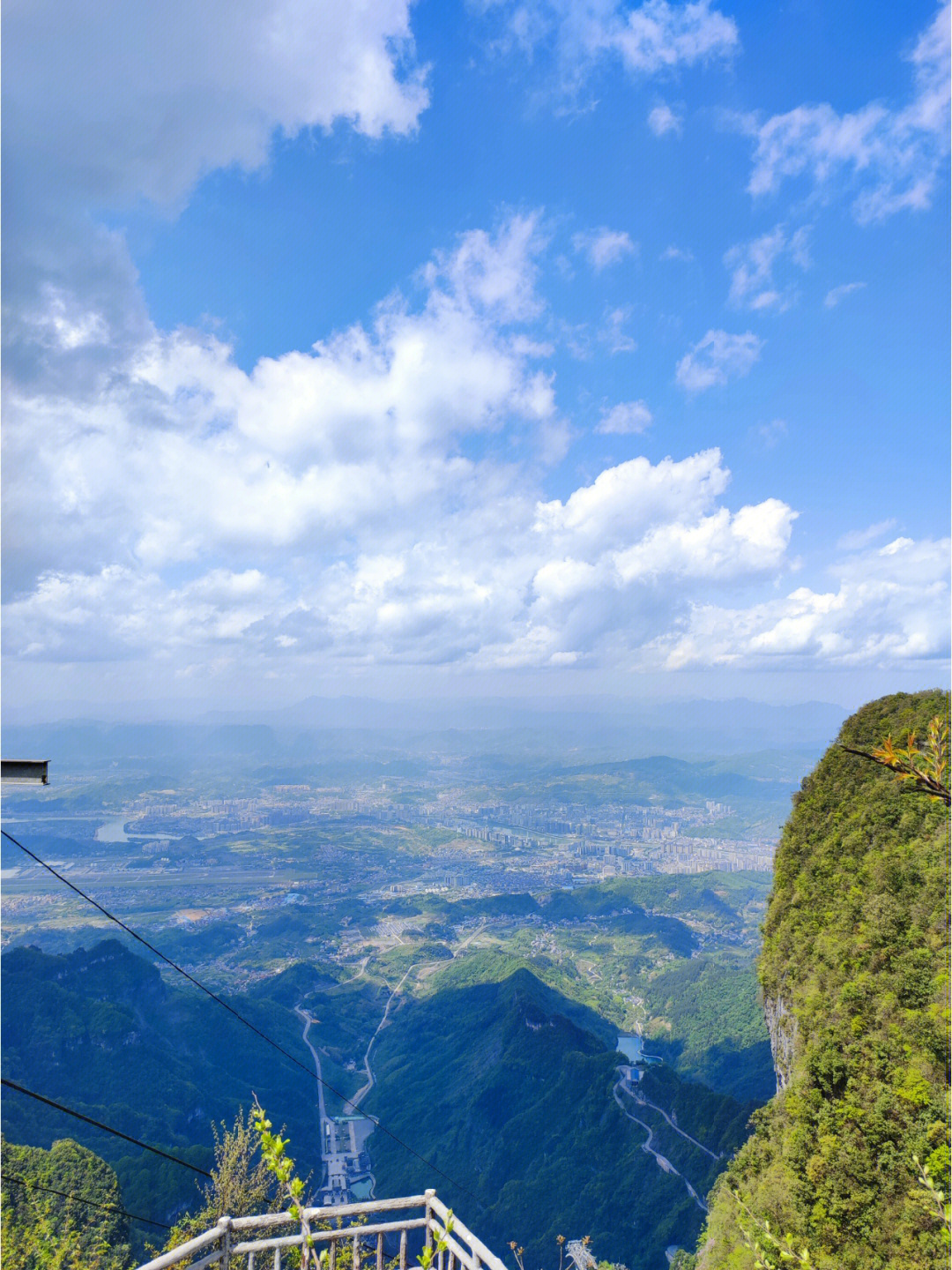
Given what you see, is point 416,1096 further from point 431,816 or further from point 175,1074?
point 431,816

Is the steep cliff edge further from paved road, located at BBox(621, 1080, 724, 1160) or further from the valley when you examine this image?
the valley

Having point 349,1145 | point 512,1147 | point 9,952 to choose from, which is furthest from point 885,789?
point 9,952

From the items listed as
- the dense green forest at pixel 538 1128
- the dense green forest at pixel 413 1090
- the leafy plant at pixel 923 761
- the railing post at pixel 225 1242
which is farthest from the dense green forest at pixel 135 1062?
the leafy plant at pixel 923 761

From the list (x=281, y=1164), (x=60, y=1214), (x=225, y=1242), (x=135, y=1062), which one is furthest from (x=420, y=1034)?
(x=281, y=1164)

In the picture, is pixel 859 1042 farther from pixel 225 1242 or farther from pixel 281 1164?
pixel 281 1164

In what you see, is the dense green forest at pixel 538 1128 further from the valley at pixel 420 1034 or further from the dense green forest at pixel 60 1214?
the dense green forest at pixel 60 1214

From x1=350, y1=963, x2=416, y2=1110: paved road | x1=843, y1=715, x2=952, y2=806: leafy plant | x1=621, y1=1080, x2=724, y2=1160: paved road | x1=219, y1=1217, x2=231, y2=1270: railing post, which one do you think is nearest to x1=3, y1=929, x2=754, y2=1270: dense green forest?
x1=621, y1=1080, x2=724, y2=1160: paved road
